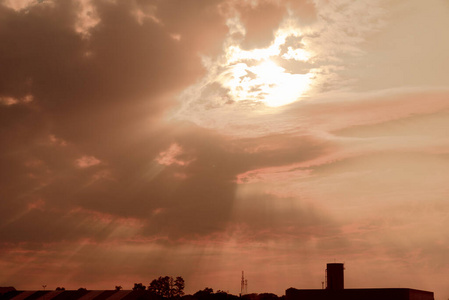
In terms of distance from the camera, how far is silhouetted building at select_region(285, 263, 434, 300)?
10344 cm

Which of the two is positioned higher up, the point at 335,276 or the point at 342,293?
the point at 335,276

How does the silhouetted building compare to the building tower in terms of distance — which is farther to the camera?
the building tower

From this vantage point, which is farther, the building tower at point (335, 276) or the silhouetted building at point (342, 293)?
the building tower at point (335, 276)

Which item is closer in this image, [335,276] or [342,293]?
[342,293]

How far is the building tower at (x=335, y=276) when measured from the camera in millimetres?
129125

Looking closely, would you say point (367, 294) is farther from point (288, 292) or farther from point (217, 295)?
point (217, 295)

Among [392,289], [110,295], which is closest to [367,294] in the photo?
[392,289]

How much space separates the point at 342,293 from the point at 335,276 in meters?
18.1

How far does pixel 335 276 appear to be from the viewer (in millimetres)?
129625

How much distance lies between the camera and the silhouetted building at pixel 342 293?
10344 centimetres

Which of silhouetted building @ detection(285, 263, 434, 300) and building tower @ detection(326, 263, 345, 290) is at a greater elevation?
building tower @ detection(326, 263, 345, 290)

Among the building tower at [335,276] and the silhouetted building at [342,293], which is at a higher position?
the building tower at [335,276]

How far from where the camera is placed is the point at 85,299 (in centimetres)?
11462

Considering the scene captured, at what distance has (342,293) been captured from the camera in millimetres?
111688
